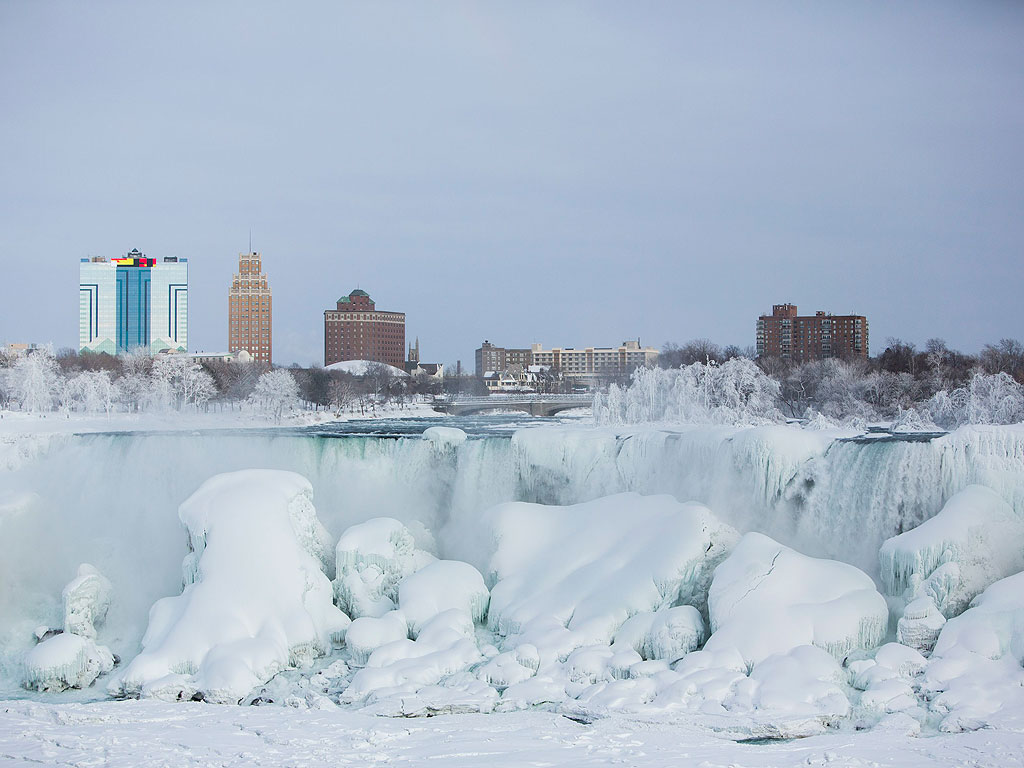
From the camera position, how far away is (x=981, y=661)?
13.1 meters

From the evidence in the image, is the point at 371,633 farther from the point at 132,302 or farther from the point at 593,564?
the point at 132,302

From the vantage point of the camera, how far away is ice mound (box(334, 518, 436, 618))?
17391mm

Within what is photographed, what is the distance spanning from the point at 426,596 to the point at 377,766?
21.0 feet

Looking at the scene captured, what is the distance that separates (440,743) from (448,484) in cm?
1161

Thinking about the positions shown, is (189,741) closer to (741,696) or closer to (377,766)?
(377,766)

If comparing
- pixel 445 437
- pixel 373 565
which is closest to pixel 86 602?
pixel 373 565

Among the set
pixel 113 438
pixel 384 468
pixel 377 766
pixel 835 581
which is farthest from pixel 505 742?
pixel 113 438

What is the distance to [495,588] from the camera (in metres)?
17.2

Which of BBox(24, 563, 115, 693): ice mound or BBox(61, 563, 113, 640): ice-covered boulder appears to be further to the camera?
BBox(61, 563, 113, 640): ice-covered boulder

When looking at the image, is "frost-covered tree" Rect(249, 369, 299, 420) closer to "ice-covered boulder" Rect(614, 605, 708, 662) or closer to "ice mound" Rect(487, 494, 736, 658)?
→ "ice mound" Rect(487, 494, 736, 658)

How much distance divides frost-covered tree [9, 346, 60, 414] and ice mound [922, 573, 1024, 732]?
1739 inches

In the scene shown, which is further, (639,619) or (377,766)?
(639,619)

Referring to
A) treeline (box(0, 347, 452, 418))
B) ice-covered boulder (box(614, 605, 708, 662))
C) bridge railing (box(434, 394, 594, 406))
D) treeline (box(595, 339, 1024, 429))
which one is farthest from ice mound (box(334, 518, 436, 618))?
bridge railing (box(434, 394, 594, 406))

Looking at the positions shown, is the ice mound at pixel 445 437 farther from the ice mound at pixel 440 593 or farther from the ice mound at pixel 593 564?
the ice mound at pixel 440 593
